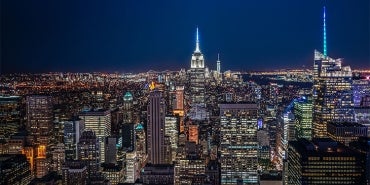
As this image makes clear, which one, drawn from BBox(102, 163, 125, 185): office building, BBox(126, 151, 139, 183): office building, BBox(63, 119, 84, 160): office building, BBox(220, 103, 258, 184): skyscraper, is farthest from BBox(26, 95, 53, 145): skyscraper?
BBox(220, 103, 258, 184): skyscraper

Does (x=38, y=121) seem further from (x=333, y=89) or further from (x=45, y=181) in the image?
(x=333, y=89)

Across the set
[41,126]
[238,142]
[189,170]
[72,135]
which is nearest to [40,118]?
[41,126]

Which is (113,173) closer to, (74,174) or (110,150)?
(74,174)

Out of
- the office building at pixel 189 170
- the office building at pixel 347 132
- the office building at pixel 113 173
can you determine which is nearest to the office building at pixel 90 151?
the office building at pixel 113 173

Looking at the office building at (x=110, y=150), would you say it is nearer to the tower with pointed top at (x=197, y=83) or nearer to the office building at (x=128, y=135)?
the office building at (x=128, y=135)

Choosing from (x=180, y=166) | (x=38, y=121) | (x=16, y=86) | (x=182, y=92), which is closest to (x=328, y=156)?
(x=180, y=166)

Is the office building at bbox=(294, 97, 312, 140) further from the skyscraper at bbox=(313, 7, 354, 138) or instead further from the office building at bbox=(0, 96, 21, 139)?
the office building at bbox=(0, 96, 21, 139)
